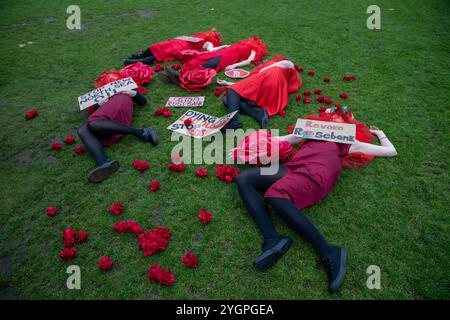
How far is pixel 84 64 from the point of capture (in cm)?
569

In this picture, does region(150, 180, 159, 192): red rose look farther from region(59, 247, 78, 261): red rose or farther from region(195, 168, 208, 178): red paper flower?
region(59, 247, 78, 261): red rose

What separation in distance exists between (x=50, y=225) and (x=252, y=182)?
2015 millimetres

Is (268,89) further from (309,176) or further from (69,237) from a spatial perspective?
(69,237)

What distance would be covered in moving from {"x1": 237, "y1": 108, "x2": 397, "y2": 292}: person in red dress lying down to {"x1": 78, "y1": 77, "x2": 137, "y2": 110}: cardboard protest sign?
2.26 metres

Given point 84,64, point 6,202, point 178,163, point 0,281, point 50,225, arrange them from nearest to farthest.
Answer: point 0,281, point 50,225, point 6,202, point 178,163, point 84,64

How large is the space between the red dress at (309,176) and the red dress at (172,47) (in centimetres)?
398

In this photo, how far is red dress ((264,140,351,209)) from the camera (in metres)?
2.42

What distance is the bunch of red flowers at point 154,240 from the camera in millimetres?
2320

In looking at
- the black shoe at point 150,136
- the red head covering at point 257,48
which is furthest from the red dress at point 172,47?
the black shoe at point 150,136

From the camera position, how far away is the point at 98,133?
132 inches

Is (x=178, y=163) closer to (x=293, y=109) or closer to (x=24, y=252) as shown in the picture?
(x=24, y=252)

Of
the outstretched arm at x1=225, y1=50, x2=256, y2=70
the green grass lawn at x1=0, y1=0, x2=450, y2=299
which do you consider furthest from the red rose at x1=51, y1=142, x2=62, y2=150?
the outstretched arm at x1=225, y1=50, x2=256, y2=70

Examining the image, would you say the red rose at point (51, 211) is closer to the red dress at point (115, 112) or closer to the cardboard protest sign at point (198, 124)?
the red dress at point (115, 112)
